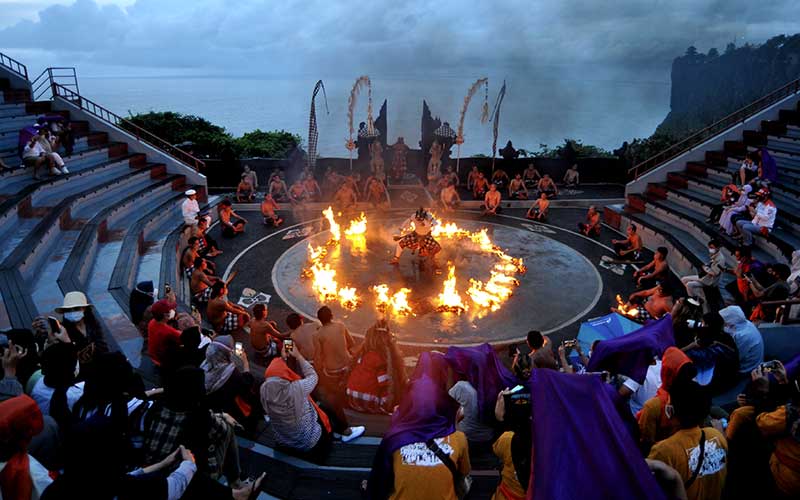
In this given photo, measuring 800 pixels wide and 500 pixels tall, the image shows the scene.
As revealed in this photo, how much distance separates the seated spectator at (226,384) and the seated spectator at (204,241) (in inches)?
342

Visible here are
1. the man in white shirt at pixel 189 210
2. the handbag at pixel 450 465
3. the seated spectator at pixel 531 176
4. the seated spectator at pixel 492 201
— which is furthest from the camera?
the seated spectator at pixel 531 176

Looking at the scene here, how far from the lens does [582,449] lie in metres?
3.66

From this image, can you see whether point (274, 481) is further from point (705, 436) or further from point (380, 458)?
point (705, 436)

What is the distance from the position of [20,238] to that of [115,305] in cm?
351

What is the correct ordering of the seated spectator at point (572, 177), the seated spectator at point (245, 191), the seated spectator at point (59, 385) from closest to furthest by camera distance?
1. the seated spectator at point (59, 385)
2. the seated spectator at point (245, 191)
3. the seated spectator at point (572, 177)

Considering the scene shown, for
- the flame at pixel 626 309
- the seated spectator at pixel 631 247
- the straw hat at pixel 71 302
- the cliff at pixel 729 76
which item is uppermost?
the cliff at pixel 729 76

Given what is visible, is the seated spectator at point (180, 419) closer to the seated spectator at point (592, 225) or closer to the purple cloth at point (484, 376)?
the purple cloth at point (484, 376)

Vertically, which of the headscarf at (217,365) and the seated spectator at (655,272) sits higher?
the headscarf at (217,365)

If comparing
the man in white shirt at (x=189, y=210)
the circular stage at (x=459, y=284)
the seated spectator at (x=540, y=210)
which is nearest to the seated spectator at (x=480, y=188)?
the seated spectator at (x=540, y=210)

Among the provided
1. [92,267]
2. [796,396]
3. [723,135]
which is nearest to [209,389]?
[796,396]

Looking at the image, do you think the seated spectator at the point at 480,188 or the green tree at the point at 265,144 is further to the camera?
the green tree at the point at 265,144

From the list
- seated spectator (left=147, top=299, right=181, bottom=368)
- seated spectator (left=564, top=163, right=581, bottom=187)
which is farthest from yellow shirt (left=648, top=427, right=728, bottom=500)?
seated spectator (left=564, top=163, right=581, bottom=187)

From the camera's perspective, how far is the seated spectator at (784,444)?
450 centimetres

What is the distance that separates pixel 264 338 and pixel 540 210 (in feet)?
42.1
